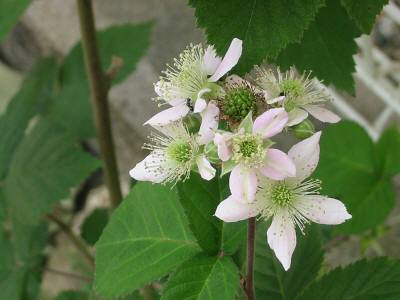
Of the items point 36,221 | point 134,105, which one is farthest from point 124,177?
point 36,221

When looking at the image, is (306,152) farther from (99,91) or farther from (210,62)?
(99,91)

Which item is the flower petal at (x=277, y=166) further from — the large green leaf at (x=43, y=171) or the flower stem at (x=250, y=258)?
the large green leaf at (x=43, y=171)

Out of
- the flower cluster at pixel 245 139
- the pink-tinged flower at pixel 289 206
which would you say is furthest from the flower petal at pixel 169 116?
the pink-tinged flower at pixel 289 206

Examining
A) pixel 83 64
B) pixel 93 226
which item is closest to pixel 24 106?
pixel 83 64

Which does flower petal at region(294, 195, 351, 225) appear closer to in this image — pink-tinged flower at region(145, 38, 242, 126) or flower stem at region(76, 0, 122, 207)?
pink-tinged flower at region(145, 38, 242, 126)

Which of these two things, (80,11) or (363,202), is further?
(363,202)

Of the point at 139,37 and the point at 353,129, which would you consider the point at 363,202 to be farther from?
the point at 139,37
